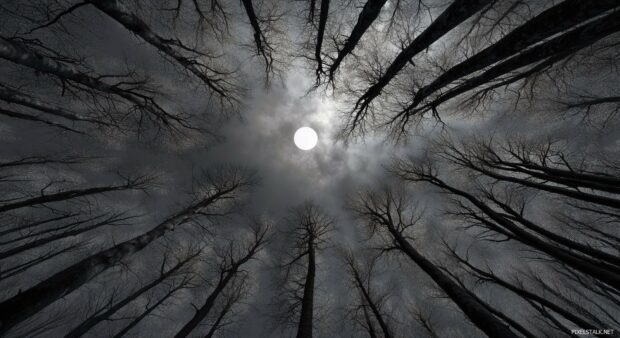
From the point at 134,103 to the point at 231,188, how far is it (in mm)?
5165

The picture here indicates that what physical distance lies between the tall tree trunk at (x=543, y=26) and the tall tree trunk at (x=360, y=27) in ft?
7.51

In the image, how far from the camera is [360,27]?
17.3 feet

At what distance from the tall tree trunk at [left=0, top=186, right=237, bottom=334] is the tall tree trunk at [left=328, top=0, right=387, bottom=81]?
24.4 ft

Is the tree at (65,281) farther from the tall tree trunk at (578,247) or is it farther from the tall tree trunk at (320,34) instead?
the tall tree trunk at (578,247)

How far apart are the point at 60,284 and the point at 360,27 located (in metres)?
7.66

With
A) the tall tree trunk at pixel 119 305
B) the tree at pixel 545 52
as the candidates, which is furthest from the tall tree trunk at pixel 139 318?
the tree at pixel 545 52

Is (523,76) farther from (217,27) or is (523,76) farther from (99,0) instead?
(99,0)

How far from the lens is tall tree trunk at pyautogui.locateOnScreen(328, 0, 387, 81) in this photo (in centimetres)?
458

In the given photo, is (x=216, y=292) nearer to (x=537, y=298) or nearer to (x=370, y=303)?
(x=370, y=303)

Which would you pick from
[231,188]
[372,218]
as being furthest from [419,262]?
[231,188]

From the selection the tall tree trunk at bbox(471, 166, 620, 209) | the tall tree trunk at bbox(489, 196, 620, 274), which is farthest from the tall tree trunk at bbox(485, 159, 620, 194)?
the tall tree trunk at bbox(489, 196, 620, 274)

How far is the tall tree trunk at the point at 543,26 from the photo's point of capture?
8.64 ft

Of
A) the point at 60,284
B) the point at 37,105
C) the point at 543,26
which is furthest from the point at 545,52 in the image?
the point at 37,105

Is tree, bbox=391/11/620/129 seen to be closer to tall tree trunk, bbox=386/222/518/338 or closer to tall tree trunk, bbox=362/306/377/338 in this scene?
tall tree trunk, bbox=386/222/518/338
